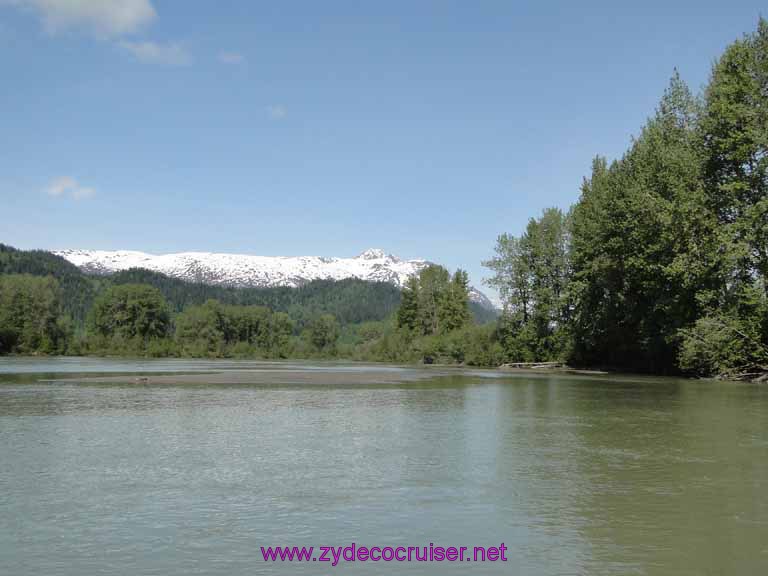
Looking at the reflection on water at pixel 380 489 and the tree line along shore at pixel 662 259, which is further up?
the tree line along shore at pixel 662 259

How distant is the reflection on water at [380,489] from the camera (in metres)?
8.82

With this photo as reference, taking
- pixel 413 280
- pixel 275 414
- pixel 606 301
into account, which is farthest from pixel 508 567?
pixel 413 280

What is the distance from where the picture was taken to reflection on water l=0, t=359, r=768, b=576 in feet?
28.9

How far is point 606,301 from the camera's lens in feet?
204

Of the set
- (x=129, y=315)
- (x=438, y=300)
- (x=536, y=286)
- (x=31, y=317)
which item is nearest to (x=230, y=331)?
(x=129, y=315)

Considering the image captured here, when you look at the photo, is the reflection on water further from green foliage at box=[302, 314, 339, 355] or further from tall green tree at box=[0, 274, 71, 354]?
green foliage at box=[302, 314, 339, 355]

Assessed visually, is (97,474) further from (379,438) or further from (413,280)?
(413,280)

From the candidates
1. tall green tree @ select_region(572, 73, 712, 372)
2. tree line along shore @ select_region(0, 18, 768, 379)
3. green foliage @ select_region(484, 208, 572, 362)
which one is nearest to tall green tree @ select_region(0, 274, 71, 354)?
tree line along shore @ select_region(0, 18, 768, 379)

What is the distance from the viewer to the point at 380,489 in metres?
12.4

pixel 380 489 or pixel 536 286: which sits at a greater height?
pixel 536 286

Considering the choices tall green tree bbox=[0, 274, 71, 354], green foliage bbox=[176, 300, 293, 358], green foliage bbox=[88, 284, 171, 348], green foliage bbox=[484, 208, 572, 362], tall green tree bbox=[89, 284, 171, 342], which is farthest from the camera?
tall green tree bbox=[89, 284, 171, 342]

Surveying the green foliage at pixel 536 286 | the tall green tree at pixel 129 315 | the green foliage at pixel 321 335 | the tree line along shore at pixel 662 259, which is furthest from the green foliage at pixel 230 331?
the green foliage at pixel 536 286

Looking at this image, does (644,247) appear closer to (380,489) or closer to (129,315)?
(380,489)

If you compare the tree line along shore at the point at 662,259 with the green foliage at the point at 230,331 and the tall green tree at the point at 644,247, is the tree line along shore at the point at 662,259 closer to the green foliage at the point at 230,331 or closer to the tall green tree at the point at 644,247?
the tall green tree at the point at 644,247
